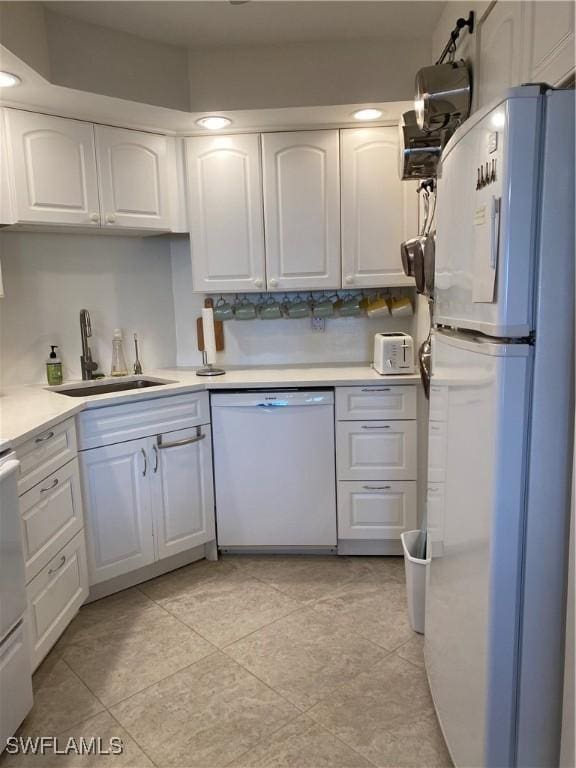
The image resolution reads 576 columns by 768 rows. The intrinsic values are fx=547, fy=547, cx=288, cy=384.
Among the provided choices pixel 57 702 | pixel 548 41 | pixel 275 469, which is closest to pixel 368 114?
pixel 548 41

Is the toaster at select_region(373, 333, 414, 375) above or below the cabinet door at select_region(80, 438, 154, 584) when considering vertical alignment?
above

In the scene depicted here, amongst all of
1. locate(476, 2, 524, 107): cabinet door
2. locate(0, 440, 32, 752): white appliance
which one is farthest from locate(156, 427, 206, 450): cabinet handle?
locate(476, 2, 524, 107): cabinet door

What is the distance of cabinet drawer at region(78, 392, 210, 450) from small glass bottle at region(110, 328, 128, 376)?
582 millimetres

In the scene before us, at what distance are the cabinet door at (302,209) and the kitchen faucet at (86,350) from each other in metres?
0.99

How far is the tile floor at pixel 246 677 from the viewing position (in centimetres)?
161

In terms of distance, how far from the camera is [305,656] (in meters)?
2.03

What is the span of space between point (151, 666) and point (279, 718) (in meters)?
0.54

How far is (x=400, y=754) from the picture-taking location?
157cm

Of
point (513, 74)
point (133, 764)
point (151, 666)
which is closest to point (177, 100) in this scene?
point (513, 74)

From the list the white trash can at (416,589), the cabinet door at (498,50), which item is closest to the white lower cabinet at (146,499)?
the white trash can at (416,589)

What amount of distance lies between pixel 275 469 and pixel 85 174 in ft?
5.53

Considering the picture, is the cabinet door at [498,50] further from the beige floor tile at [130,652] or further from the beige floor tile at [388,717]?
the beige floor tile at [130,652]

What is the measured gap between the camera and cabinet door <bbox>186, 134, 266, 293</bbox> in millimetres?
2830

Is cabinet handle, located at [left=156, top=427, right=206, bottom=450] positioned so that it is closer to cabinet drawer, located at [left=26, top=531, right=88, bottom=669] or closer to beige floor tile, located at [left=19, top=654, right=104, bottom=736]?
cabinet drawer, located at [left=26, top=531, right=88, bottom=669]
